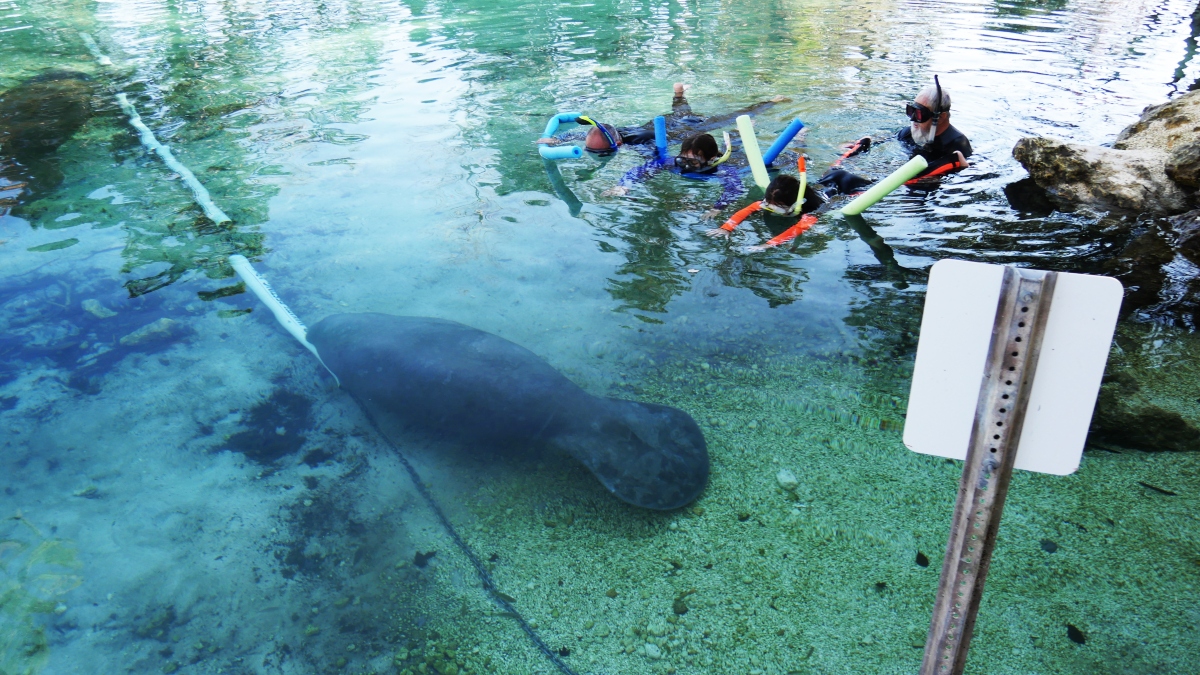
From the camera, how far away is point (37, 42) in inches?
593

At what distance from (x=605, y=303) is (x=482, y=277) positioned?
3.56 ft

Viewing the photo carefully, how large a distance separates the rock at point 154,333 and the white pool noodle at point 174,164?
5.81ft

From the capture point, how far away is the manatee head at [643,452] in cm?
334

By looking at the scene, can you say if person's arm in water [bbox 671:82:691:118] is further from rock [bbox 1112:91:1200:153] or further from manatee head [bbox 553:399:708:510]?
manatee head [bbox 553:399:708:510]

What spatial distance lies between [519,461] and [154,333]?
3130 mm

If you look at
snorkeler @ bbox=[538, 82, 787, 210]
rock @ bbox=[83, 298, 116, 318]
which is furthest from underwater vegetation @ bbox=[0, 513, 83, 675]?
snorkeler @ bbox=[538, 82, 787, 210]

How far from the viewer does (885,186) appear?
568cm

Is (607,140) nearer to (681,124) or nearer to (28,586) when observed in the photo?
(681,124)

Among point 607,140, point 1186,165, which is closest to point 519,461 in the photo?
point 607,140

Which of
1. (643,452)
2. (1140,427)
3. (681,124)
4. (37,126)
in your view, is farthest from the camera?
(37,126)

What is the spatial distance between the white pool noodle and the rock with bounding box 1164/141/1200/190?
845cm

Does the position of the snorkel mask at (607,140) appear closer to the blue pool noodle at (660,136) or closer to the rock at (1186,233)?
the blue pool noodle at (660,136)

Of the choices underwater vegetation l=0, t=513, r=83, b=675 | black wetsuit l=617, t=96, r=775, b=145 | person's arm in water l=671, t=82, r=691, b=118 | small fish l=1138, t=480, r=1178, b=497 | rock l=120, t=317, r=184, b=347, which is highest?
person's arm in water l=671, t=82, r=691, b=118

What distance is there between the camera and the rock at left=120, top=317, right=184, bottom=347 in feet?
16.0
